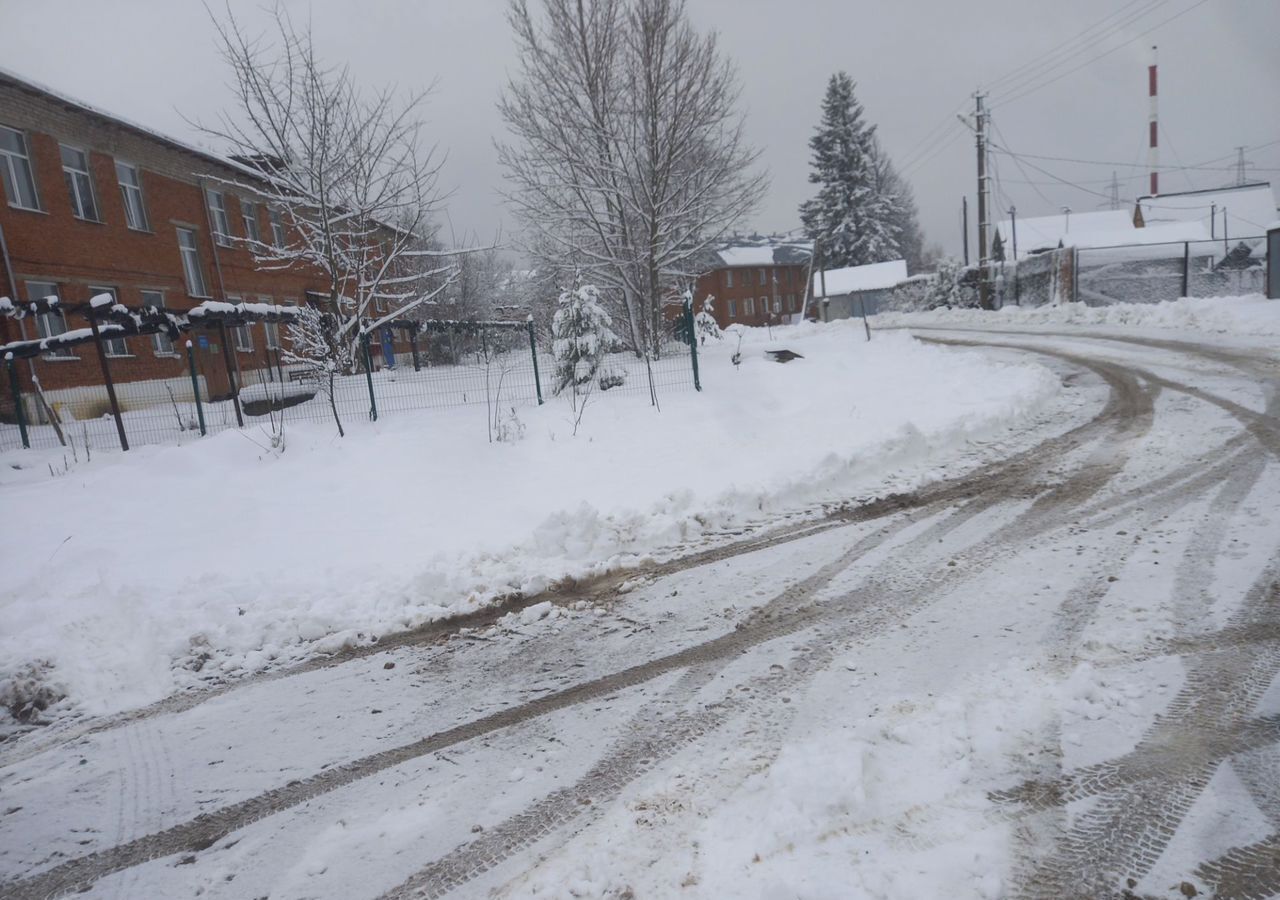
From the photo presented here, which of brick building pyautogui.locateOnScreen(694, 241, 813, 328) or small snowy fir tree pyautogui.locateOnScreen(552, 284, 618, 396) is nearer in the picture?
small snowy fir tree pyautogui.locateOnScreen(552, 284, 618, 396)

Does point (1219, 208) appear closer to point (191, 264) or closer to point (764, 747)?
point (764, 747)

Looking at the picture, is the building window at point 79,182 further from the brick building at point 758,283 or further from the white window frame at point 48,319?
the brick building at point 758,283

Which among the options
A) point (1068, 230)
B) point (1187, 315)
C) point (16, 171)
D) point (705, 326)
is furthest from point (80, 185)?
point (1068, 230)

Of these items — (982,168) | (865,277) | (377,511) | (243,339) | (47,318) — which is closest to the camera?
(377,511)

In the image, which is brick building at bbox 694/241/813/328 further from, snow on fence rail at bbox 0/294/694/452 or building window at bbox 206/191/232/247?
snow on fence rail at bbox 0/294/694/452

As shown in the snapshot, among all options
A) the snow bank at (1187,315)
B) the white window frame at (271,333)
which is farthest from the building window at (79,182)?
the snow bank at (1187,315)

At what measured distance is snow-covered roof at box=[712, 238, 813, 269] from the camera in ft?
202

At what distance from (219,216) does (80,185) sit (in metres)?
5.96

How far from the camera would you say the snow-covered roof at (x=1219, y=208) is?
3803 cm

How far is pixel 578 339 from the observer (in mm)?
11203

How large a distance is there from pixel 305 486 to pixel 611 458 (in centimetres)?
342

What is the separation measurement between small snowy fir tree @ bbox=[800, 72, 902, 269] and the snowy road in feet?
170

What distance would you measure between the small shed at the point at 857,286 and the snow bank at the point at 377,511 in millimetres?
40778

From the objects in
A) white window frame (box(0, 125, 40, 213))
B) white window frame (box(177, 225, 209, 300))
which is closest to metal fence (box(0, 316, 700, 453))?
white window frame (box(0, 125, 40, 213))
